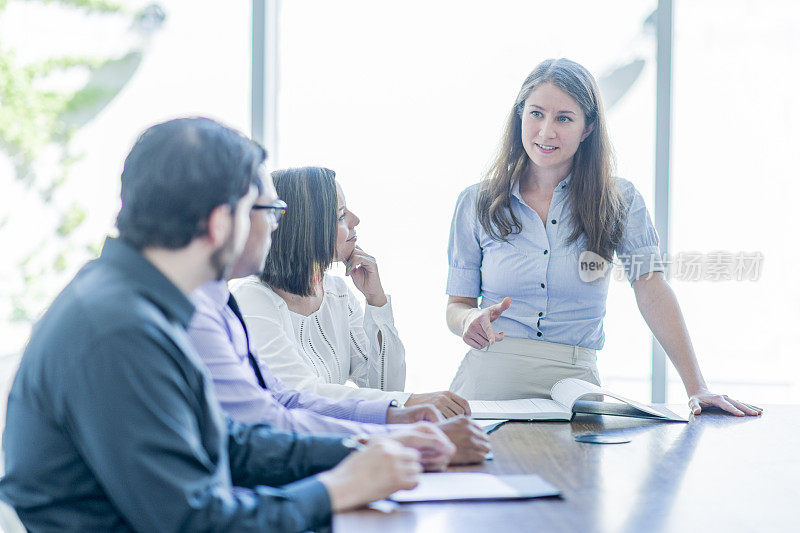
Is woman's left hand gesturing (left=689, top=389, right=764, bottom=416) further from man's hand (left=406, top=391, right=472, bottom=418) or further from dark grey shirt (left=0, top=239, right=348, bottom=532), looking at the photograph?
dark grey shirt (left=0, top=239, right=348, bottom=532)

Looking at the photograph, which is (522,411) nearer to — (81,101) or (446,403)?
(446,403)

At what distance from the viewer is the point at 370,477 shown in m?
1.07

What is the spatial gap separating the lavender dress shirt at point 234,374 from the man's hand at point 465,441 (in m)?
0.14

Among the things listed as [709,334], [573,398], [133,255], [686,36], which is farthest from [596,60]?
[133,255]

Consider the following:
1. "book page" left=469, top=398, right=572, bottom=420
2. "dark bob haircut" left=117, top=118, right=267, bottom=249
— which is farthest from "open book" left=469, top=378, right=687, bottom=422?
"dark bob haircut" left=117, top=118, right=267, bottom=249

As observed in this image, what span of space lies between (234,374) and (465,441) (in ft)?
1.47

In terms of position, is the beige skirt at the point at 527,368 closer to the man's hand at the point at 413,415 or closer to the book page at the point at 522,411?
the book page at the point at 522,411

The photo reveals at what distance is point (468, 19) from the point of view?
132 inches

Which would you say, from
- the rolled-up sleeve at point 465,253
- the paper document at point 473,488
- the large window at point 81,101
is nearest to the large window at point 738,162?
the rolled-up sleeve at point 465,253

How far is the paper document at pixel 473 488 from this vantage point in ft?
3.75

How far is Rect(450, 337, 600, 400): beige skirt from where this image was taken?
2125 millimetres

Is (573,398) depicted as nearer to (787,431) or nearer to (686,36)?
(787,431)

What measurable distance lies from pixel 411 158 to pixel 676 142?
1.17m

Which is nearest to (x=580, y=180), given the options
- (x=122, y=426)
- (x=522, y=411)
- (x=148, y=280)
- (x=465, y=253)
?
(x=465, y=253)
